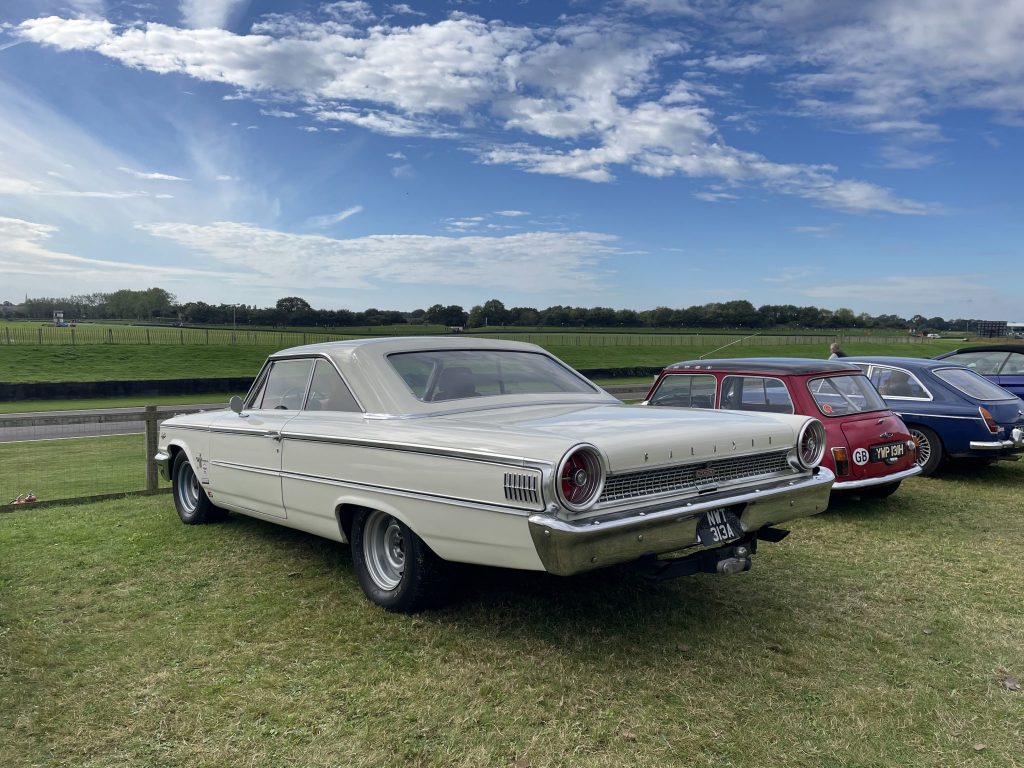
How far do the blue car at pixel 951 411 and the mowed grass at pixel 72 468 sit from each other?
9.13 meters

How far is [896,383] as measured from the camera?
9.13 meters

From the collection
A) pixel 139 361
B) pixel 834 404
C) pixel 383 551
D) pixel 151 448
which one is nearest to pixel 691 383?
pixel 834 404

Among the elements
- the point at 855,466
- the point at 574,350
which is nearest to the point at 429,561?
the point at 855,466

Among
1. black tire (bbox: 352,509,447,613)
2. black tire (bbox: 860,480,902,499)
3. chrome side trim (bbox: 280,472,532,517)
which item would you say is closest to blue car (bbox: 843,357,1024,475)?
black tire (bbox: 860,480,902,499)

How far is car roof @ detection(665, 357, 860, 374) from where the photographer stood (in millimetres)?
7047

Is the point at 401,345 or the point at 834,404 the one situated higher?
the point at 401,345

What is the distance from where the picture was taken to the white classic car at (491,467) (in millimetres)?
3221

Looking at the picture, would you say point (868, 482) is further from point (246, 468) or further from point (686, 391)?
point (246, 468)

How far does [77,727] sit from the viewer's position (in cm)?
303

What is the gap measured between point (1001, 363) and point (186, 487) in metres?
12.1

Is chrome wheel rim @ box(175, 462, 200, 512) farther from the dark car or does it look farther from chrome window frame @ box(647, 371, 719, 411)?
the dark car

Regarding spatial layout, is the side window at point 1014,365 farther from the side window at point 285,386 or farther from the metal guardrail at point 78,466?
the metal guardrail at point 78,466

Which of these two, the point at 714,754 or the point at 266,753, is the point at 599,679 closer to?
the point at 714,754

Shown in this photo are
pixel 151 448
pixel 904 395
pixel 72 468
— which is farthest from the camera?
pixel 72 468
